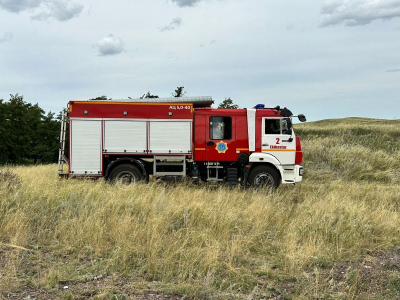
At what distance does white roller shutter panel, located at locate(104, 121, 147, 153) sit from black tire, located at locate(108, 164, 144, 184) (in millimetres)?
509

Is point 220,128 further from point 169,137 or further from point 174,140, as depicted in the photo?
point 169,137

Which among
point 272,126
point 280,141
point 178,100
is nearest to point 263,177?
point 280,141

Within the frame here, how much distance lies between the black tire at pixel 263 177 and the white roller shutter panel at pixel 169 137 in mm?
2214

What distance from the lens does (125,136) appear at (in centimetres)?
1053

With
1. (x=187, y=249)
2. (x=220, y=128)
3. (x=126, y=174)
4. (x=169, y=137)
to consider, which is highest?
(x=220, y=128)

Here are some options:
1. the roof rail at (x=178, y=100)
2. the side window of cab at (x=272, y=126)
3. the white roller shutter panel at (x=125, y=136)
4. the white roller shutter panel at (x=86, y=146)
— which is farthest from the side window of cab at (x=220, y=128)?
the white roller shutter panel at (x=86, y=146)

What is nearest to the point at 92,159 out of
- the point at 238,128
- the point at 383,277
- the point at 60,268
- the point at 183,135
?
the point at 183,135

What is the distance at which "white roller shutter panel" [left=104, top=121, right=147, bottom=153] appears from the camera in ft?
34.3

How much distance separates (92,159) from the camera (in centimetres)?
1044

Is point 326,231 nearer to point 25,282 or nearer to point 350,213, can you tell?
point 350,213

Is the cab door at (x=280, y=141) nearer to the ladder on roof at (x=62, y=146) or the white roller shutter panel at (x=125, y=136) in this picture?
the white roller shutter panel at (x=125, y=136)

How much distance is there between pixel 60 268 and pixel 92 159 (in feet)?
21.7

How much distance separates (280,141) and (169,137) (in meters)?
3.55

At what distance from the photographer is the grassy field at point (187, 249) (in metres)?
3.70
